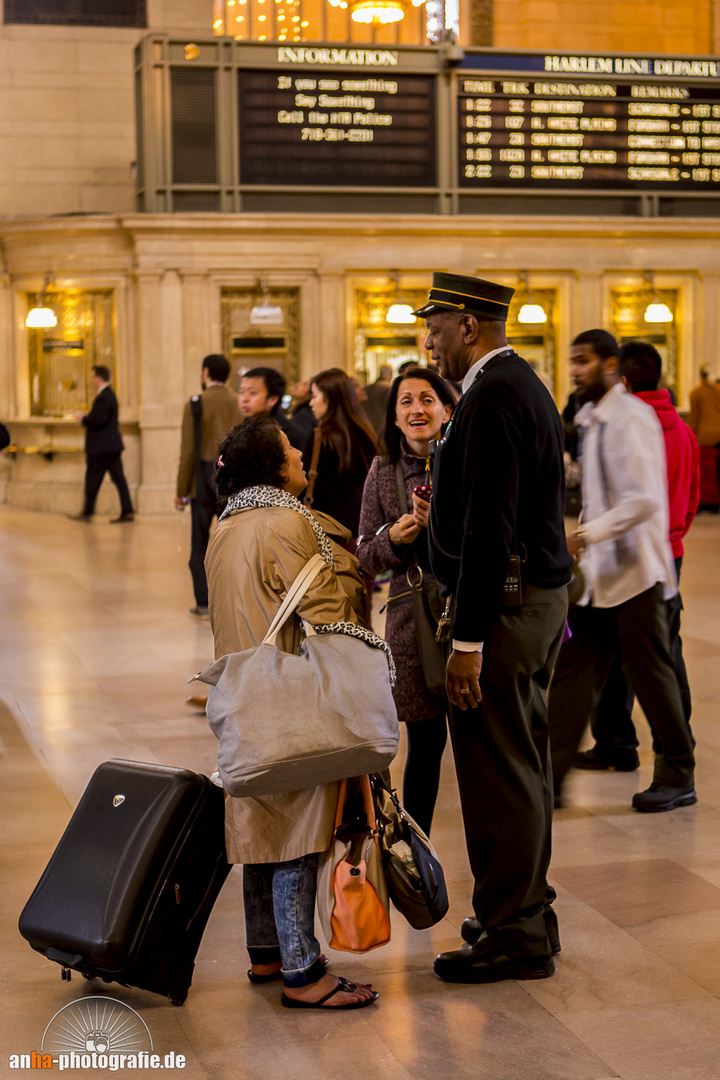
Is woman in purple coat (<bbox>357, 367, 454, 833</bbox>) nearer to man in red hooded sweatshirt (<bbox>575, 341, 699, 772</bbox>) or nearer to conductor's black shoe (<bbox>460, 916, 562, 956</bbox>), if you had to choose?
conductor's black shoe (<bbox>460, 916, 562, 956</bbox>)

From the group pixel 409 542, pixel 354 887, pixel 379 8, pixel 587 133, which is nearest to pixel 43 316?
pixel 379 8

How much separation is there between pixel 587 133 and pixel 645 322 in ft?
9.07

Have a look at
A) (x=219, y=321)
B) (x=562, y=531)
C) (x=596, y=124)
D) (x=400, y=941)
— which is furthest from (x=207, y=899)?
(x=596, y=124)

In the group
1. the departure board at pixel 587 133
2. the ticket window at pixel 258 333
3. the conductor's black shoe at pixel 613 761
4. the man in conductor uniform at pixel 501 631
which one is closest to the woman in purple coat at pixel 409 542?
the man in conductor uniform at pixel 501 631

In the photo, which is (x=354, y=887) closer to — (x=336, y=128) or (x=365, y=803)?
(x=365, y=803)

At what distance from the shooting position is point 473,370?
3650mm

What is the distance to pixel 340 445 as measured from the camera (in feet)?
19.9

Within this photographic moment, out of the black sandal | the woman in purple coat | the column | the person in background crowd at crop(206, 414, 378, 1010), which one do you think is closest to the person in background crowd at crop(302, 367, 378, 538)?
the woman in purple coat

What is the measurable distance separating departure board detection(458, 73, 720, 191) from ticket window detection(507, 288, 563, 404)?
4.97 ft

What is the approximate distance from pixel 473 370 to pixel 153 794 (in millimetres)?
1477

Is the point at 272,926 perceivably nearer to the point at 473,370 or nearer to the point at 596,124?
the point at 473,370

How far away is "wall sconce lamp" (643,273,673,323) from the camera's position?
17594mm

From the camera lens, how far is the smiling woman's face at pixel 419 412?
443 cm

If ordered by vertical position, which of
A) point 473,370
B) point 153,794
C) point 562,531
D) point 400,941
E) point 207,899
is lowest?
point 400,941
